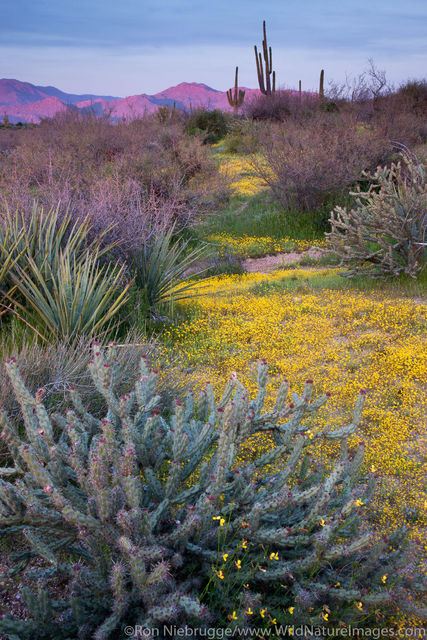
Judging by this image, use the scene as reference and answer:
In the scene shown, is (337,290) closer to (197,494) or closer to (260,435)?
(260,435)

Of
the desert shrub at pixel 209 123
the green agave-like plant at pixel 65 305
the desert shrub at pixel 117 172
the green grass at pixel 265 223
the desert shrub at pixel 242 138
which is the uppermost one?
the desert shrub at pixel 209 123

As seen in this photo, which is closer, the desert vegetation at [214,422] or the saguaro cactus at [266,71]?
the desert vegetation at [214,422]

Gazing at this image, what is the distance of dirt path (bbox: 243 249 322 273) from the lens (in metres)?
9.52

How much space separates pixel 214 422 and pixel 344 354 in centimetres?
292

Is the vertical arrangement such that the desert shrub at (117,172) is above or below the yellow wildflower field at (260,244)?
above

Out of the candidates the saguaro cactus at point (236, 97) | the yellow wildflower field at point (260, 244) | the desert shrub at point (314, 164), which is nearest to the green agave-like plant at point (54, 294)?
the yellow wildflower field at point (260, 244)

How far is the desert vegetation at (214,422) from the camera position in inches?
82.8

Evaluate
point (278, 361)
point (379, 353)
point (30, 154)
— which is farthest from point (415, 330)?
point (30, 154)

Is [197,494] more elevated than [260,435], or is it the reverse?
[197,494]

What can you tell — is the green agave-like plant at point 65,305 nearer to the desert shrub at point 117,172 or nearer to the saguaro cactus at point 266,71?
the desert shrub at point 117,172

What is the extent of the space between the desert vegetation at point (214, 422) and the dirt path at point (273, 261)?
95mm

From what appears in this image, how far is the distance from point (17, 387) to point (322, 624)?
1.83 metres

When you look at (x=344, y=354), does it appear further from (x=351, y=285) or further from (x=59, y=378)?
(x=59, y=378)

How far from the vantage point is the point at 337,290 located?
7.38 metres
